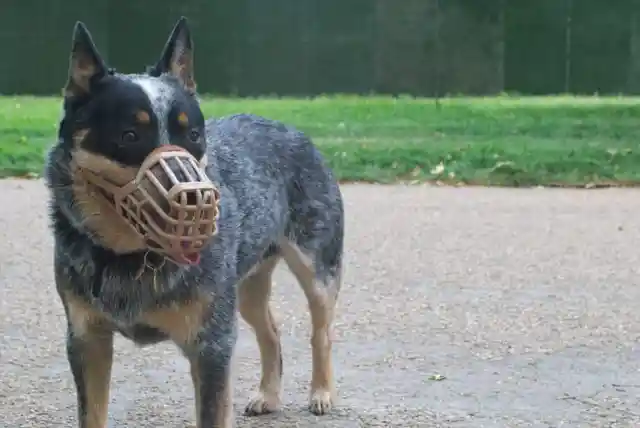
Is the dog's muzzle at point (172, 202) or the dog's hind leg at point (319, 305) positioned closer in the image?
the dog's muzzle at point (172, 202)

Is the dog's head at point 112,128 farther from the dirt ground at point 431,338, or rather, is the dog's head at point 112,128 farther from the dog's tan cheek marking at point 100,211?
the dirt ground at point 431,338

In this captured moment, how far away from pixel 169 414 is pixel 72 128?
165 centimetres

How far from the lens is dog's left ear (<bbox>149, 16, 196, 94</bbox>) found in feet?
12.3

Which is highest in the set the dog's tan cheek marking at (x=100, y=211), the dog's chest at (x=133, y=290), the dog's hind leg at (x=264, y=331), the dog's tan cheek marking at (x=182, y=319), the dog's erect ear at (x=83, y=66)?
the dog's erect ear at (x=83, y=66)

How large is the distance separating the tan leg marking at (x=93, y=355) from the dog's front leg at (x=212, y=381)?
1.19 feet

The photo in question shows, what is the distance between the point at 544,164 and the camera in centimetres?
1291

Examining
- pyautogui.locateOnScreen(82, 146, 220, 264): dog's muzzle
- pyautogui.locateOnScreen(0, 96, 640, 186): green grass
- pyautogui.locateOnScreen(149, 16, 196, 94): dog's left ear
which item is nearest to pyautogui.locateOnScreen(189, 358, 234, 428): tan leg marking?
pyautogui.locateOnScreen(82, 146, 220, 264): dog's muzzle

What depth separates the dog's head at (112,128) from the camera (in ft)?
11.1

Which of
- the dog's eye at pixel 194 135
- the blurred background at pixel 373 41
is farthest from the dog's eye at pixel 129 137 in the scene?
the blurred background at pixel 373 41

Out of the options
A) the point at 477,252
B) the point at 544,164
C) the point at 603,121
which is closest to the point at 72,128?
the point at 477,252

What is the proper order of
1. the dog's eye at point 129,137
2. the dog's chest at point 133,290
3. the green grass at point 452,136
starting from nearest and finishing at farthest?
1. the dog's eye at point 129,137
2. the dog's chest at point 133,290
3. the green grass at point 452,136

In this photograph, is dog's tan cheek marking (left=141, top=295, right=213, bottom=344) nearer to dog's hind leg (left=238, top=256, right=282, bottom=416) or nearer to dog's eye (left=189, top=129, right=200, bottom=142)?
dog's eye (left=189, top=129, right=200, bottom=142)

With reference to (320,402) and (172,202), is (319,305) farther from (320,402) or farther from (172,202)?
(172,202)

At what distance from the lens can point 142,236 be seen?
337 centimetres
